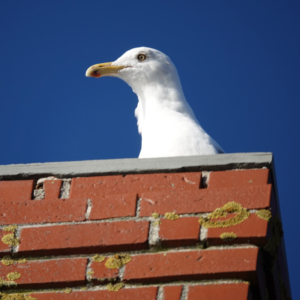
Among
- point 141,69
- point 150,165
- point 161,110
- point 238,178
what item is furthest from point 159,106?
point 238,178

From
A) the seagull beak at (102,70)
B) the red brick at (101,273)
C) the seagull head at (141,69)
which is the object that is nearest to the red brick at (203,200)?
the red brick at (101,273)

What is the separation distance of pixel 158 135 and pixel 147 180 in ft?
5.75

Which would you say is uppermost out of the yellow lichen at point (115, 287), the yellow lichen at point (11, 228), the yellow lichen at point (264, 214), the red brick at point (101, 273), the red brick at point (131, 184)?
the red brick at point (131, 184)

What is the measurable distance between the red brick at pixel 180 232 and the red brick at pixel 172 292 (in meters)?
0.15

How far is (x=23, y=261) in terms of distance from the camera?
75.7 inches

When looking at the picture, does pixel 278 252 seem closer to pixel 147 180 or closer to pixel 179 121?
pixel 147 180

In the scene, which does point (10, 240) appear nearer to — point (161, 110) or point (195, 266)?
point (195, 266)

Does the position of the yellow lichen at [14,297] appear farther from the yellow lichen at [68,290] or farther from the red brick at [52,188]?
the red brick at [52,188]

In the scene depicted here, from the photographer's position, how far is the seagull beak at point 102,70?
4746mm

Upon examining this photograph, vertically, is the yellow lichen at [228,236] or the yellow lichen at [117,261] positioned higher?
the yellow lichen at [228,236]

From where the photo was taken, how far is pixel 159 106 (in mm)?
4348

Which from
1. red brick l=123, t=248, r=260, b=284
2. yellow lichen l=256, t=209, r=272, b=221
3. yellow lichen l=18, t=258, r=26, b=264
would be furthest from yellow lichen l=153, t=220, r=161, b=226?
yellow lichen l=18, t=258, r=26, b=264

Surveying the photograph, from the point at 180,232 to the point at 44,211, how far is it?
521 mm

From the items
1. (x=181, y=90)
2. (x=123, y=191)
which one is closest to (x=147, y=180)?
(x=123, y=191)
